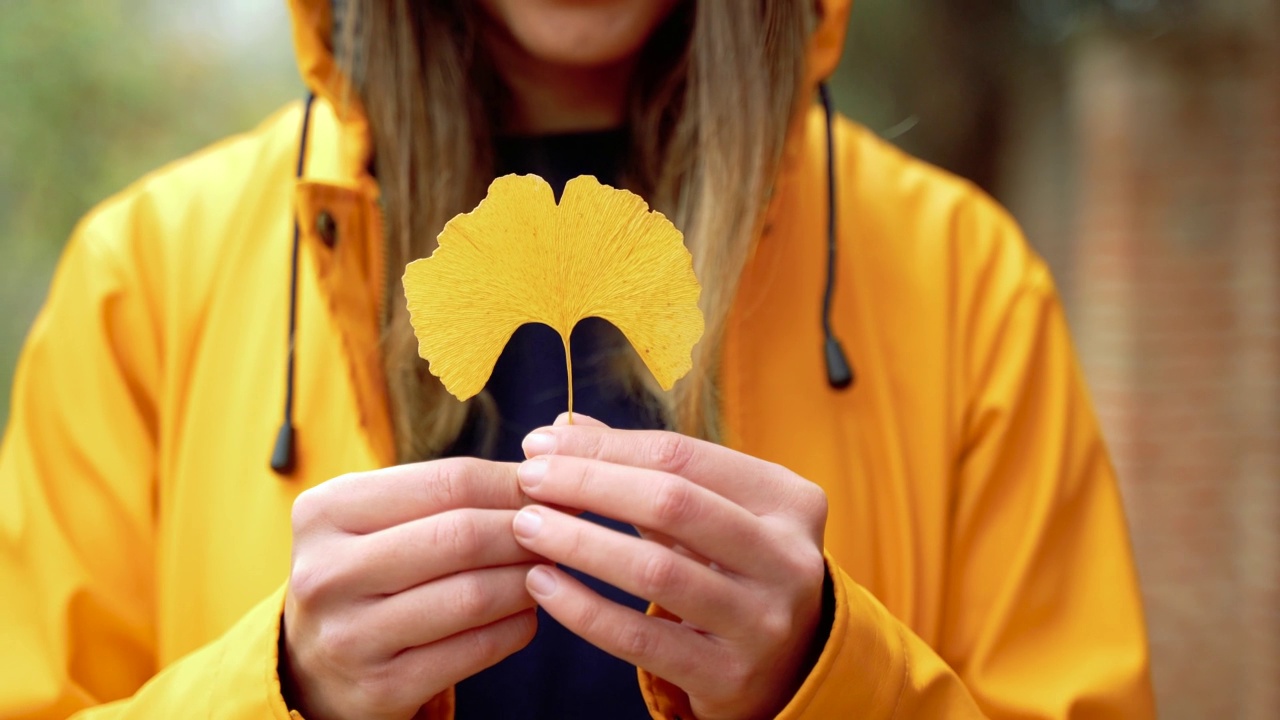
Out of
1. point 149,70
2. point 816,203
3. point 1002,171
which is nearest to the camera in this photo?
point 816,203

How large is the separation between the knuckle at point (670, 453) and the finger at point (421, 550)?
0.45 feet

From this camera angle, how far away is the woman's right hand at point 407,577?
0.76 m

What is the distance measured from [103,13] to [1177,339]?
153 inches

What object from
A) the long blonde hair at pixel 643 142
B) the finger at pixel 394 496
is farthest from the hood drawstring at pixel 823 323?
the finger at pixel 394 496

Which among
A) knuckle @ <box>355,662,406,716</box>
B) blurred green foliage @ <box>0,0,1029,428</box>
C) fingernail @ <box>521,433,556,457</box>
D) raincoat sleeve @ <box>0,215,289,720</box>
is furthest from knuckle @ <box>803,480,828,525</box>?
blurred green foliage @ <box>0,0,1029,428</box>

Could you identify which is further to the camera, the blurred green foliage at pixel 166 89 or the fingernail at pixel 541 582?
the blurred green foliage at pixel 166 89

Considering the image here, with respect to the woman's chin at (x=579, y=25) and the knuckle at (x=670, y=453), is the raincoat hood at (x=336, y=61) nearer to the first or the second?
the woman's chin at (x=579, y=25)

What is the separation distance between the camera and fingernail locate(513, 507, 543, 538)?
764 millimetres

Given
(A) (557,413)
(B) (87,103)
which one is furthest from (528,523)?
(B) (87,103)

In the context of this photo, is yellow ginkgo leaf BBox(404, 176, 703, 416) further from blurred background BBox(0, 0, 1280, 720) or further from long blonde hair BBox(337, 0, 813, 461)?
blurred background BBox(0, 0, 1280, 720)

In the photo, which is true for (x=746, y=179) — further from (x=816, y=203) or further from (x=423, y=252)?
(x=423, y=252)

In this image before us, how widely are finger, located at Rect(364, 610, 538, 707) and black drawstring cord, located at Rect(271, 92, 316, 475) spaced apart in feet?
1.32

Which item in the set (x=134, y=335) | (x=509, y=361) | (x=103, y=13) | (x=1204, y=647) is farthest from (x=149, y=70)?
(x=1204, y=647)

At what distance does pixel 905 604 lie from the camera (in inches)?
45.5
